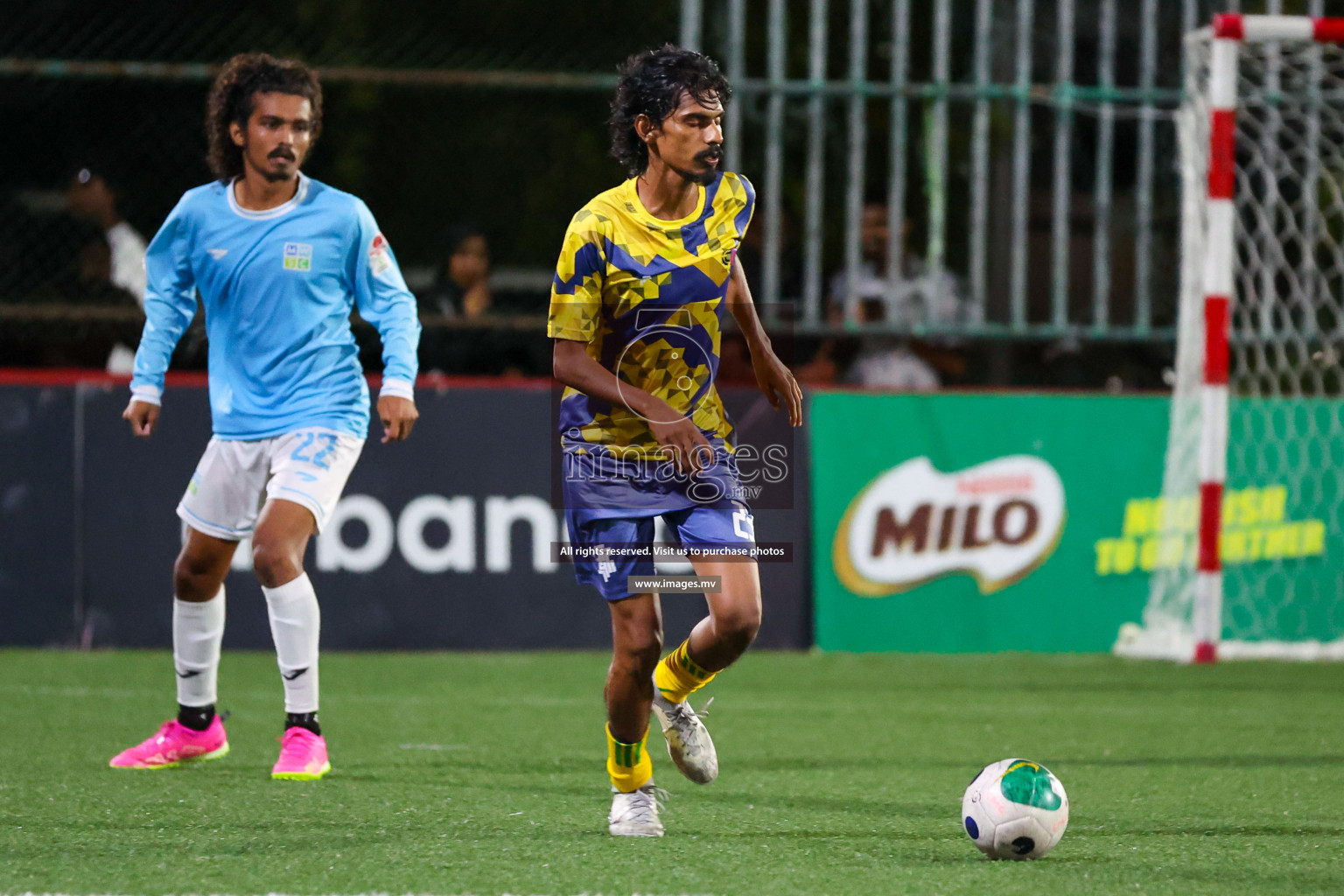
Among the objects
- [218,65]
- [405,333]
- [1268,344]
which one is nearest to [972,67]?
[1268,344]

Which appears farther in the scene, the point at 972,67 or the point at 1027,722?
the point at 972,67

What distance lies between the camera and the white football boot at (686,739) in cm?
477

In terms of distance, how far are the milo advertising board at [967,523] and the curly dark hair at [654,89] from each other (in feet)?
15.0

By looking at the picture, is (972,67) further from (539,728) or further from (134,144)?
(539,728)

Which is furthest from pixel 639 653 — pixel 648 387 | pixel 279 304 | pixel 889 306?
pixel 889 306

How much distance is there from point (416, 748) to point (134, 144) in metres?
4.28

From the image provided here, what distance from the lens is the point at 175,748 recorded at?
562 cm

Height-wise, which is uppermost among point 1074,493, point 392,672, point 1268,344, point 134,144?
point 134,144

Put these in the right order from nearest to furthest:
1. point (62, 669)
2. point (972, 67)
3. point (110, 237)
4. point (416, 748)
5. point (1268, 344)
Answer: point (416, 748)
point (62, 669)
point (110, 237)
point (1268, 344)
point (972, 67)

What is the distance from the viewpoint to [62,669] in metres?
8.13

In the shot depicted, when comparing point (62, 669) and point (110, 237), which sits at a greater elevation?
point (110, 237)

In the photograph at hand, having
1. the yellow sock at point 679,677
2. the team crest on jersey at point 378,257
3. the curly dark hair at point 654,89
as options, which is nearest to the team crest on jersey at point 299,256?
the team crest on jersey at point 378,257

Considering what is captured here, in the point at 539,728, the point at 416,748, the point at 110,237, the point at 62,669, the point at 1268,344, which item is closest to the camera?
the point at 416,748

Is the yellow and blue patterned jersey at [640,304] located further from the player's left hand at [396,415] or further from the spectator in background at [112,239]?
the spectator in background at [112,239]
